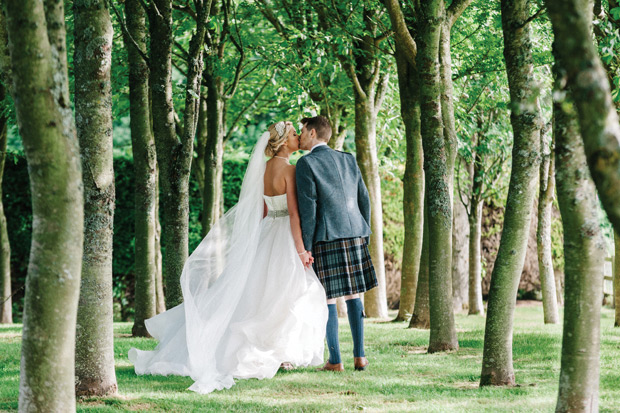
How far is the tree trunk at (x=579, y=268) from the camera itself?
3.82 meters

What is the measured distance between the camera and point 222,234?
684cm

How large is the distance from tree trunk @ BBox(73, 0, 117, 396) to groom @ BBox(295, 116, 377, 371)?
210 cm

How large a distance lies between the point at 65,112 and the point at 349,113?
438 inches

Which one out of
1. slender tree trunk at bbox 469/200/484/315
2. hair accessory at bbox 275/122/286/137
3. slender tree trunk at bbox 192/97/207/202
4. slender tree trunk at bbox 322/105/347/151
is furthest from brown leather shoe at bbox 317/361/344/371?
slender tree trunk at bbox 469/200/484/315

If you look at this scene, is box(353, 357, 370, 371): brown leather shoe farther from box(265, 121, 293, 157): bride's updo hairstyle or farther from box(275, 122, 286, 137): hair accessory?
box(275, 122, 286, 137): hair accessory

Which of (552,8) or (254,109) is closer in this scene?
(552,8)

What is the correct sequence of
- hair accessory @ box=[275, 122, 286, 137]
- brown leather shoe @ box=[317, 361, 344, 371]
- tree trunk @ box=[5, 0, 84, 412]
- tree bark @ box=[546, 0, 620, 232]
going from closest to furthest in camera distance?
tree bark @ box=[546, 0, 620, 232] → tree trunk @ box=[5, 0, 84, 412] → brown leather shoe @ box=[317, 361, 344, 371] → hair accessory @ box=[275, 122, 286, 137]

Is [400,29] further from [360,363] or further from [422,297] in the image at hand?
[360,363]

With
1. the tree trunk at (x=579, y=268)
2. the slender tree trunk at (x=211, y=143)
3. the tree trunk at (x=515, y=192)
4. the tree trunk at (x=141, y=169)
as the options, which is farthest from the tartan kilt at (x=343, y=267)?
the slender tree trunk at (x=211, y=143)

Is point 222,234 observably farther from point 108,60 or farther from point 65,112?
point 65,112

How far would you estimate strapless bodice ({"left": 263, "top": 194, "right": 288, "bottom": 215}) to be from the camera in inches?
265

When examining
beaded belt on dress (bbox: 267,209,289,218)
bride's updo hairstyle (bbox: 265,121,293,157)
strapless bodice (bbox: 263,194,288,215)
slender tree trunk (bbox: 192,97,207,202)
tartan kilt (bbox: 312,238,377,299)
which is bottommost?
tartan kilt (bbox: 312,238,377,299)

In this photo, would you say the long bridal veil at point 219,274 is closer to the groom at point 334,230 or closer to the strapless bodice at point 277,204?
the strapless bodice at point 277,204

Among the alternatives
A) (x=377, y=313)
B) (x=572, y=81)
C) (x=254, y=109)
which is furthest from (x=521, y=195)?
(x=254, y=109)
